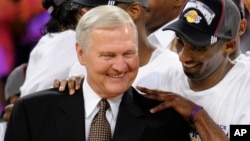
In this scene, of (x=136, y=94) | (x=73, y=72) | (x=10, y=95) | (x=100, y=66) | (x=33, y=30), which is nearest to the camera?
(x=100, y=66)

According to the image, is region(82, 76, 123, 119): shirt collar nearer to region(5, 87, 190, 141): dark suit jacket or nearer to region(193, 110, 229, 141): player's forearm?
region(5, 87, 190, 141): dark suit jacket

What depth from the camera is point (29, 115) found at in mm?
2076

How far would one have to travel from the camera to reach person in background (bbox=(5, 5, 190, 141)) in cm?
200

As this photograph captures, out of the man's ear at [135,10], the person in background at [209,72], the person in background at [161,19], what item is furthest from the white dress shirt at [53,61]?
the person in background at [209,72]

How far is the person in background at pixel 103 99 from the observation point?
2004mm

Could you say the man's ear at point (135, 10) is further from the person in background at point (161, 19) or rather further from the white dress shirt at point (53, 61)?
the white dress shirt at point (53, 61)

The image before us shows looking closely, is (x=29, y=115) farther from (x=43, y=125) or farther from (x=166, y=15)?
(x=166, y=15)

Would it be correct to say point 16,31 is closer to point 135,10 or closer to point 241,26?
point 135,10

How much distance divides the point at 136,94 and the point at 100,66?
0.64 feet

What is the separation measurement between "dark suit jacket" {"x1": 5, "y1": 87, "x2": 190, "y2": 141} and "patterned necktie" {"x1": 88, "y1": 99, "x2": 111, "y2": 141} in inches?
0.9


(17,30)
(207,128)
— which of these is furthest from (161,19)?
(17,30)

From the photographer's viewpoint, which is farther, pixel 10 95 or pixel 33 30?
→ pixel 33 30

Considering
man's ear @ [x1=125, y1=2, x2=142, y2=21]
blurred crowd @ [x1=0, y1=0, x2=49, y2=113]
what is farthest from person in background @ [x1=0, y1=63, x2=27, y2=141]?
man's ear @ [x1=125, y1=2, x2=142, y2=21]

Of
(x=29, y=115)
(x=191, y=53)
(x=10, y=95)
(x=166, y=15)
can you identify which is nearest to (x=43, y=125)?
(x=29, y=115)
